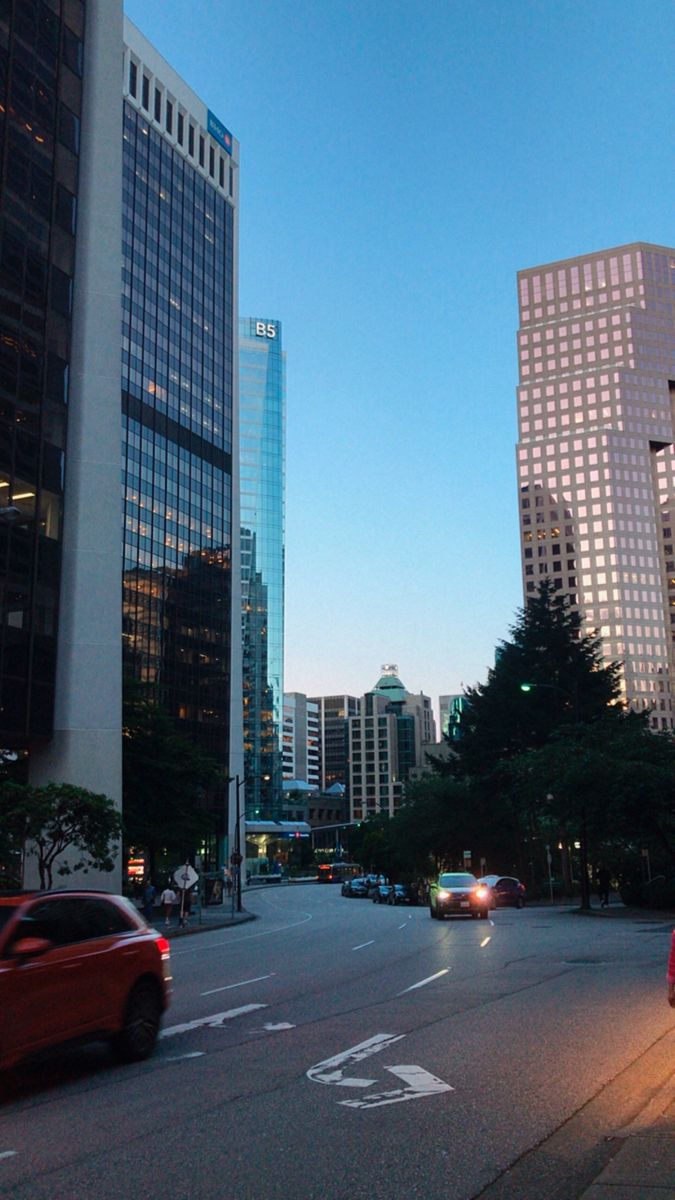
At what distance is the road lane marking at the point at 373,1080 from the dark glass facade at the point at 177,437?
90.8 m

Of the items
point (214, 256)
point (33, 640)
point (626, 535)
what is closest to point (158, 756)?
point (33, 640)

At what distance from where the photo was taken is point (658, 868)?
152 ft

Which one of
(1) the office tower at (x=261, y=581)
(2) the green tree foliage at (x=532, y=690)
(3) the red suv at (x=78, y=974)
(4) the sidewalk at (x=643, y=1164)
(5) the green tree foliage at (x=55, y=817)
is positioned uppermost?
(1) the office tower at (x=261, y=581)

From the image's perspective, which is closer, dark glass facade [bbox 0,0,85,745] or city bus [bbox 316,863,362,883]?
dark glass facade [bbox 0,0,85,745]

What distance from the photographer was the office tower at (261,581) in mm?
178125

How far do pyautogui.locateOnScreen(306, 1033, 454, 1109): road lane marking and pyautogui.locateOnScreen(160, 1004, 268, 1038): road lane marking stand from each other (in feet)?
8.21

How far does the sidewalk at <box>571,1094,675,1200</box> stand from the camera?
537 centimetres

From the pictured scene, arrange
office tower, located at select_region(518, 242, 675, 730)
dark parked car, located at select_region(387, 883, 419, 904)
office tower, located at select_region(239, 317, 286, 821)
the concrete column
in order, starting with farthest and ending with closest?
office tower, located at select_region(239, 317, 286, 821) < office tower, located at select_region(518, 242, 675, 730) < dark parked car, located at select_region(387, 883, 419, 904) < the concrete column

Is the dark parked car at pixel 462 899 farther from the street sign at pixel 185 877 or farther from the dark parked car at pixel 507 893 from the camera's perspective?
the dark parked car at pixel 507 893

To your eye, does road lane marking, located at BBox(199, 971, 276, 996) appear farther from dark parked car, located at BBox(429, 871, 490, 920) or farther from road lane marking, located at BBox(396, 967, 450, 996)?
dark parked car, located at BBox(429, 871, 490, 920)

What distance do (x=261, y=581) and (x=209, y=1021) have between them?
550 feet

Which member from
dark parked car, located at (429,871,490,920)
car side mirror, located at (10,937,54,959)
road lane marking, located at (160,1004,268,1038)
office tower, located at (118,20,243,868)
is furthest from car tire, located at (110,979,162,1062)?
office tower, located at (118,20,243,868)

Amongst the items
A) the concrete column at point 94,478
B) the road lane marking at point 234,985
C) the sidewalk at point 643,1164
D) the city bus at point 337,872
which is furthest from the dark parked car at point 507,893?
the city bus at point 337,872

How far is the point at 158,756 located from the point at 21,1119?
4631 centimetres
